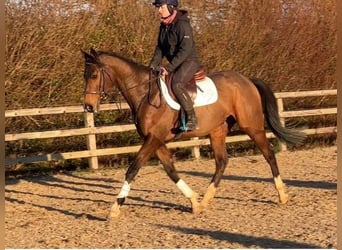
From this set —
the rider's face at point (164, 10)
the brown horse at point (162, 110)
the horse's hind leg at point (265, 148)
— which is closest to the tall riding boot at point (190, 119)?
the brown horse at point (162, 110)

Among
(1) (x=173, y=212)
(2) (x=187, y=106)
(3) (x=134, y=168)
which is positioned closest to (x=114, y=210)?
(3) (x=134, y=168)

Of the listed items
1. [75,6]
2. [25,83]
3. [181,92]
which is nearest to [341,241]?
[181,92]

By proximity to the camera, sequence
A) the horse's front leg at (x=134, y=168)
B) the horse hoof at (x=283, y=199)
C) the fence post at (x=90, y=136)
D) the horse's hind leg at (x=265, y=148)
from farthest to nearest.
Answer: the fence post at (x=90, y=136) < the horse's hind leg at (x=265, y=148) < the horse hoof at (x=283, y=199) < the horse's front leg at (x=134, y=168)

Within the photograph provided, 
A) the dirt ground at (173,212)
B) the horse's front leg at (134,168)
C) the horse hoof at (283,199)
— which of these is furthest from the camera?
the horse hoof at (283,199)

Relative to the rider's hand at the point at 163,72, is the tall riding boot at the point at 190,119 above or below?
below

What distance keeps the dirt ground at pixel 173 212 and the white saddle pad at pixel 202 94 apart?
4.15ft

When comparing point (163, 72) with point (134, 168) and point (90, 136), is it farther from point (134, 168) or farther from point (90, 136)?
point (90, 136)

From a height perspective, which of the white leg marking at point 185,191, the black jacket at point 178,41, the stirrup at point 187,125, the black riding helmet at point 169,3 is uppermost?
the black riding helmet at point 169,3

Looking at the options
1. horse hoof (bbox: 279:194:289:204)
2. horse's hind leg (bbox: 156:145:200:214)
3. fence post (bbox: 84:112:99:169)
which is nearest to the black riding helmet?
horse's hind leg (bbox: 156:145:200:214)

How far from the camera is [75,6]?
11070 millimetres

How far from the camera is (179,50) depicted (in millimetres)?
6352

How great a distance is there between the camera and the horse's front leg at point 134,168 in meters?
6.20

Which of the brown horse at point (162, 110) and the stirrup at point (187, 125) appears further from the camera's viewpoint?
the stirrup at point (187, 125)

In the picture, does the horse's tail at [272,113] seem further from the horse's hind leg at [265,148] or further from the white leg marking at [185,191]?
the white leg marking at [185,191]
